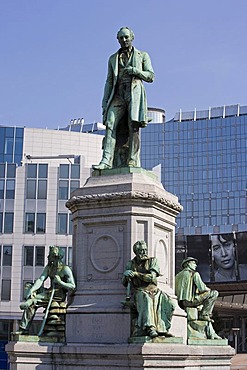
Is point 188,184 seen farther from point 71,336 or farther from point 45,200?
point 71,336

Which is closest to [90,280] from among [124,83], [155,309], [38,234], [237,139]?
[155,309]

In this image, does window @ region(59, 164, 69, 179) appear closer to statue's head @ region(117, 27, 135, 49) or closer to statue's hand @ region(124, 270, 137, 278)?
statue's head @ region(117, 27, 135, 49)

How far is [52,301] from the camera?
14680 mm

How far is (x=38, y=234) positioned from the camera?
179 feet

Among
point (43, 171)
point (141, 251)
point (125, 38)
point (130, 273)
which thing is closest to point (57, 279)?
point (130, 273)

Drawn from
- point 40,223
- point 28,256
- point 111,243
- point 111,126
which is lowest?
point 111,243

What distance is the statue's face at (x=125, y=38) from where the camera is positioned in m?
16.2

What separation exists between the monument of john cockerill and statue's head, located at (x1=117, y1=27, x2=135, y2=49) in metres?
0.03

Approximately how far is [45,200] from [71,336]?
41.1 meters

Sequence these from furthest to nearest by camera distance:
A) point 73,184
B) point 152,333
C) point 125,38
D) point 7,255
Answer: point 73,184 < point 7,255 < point 125,38 < point 152,333

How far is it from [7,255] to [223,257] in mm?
22317

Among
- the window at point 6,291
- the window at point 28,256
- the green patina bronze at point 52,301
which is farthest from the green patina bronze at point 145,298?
the window at point 6,291

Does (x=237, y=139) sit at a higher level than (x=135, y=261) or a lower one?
higher

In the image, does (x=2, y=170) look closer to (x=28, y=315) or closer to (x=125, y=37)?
(x=125, y=37)
